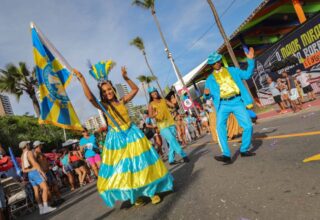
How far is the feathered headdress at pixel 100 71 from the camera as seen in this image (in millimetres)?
4555

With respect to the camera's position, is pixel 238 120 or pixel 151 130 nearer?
pixel 238 120

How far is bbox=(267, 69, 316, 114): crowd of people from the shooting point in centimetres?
1135

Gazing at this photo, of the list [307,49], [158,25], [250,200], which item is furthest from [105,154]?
[158,25]

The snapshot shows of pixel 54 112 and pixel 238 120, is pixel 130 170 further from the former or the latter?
pixel 238 120

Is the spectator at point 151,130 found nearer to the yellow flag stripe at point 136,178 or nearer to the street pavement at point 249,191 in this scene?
the street pavement at point 249,191

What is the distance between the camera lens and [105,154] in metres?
4.40

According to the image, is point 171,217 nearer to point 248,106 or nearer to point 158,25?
point 248,106

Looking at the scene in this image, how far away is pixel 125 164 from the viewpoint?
417 cm

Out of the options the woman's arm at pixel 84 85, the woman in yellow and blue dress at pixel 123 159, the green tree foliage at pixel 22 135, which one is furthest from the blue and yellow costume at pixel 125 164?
the green tree foliage at pixel 22 135

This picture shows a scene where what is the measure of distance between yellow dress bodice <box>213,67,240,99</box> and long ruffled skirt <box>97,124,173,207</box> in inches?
70.2

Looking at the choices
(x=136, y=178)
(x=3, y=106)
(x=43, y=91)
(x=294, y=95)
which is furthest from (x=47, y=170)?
(x=3, y=106)

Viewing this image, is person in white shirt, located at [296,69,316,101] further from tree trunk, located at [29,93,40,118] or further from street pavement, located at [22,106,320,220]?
tree trunk, located at [29,93,40,118]

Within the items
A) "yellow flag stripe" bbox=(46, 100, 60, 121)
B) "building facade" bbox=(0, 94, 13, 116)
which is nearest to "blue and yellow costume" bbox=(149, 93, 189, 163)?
"yellow flag stripe" bbox=(46, 100, 60, 121)

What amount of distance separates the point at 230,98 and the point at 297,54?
10.6 meters
